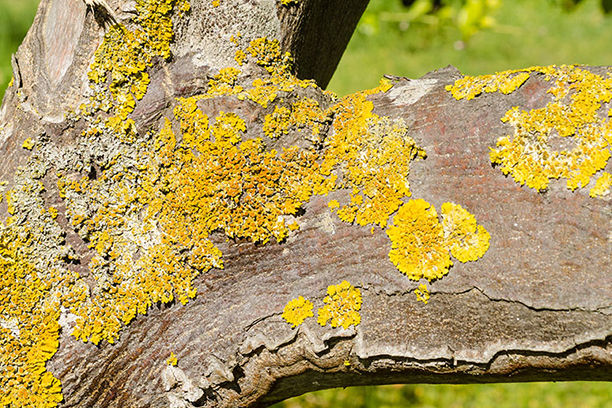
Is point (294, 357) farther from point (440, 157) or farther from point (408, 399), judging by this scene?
point (408, 399)

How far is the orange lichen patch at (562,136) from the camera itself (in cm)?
132

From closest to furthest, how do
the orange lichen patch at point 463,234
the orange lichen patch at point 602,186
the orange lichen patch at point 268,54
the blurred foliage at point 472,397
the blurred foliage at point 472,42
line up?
the orange lichen patch at point 602,186
the orange lichen patch at point 463,234
the orange lichen patch at point 268,54
the blurred foliage at point 472,397
the blurred foliage at point 472,42

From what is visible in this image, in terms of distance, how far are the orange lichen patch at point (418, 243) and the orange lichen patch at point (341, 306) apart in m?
0.13

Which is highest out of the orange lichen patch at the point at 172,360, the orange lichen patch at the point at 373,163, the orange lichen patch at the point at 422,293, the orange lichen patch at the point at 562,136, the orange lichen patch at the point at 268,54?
the orange lichen patch at the point at 268,54

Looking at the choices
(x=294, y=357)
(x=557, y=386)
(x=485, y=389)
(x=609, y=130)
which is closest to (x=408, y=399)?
(x=485, y=389)

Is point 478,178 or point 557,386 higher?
point 478,178

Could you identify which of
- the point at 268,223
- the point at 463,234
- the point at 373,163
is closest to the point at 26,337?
the point at 268,223

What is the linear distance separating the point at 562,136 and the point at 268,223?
728 millimetres

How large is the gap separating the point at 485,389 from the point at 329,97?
323cm

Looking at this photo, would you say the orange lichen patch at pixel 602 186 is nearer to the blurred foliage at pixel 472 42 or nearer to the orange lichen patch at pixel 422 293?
the orange lichen patch at pixel 422 293

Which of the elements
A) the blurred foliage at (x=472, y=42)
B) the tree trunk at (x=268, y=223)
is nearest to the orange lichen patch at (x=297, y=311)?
the tree trunk at (x=268, y=223)

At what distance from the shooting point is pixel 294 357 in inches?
60.4

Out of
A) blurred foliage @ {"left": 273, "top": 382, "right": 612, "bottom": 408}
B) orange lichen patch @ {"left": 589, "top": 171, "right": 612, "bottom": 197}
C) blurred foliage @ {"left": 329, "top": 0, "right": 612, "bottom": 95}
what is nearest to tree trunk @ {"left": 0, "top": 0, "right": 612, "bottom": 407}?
orange lichen patch @ {"left": 589, "top": 171, "right": 612, "bottom": 197}

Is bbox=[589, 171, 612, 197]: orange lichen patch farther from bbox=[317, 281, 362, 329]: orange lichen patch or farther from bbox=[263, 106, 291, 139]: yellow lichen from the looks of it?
bbox=[263, 106, 291, 139]: yellow lichen
